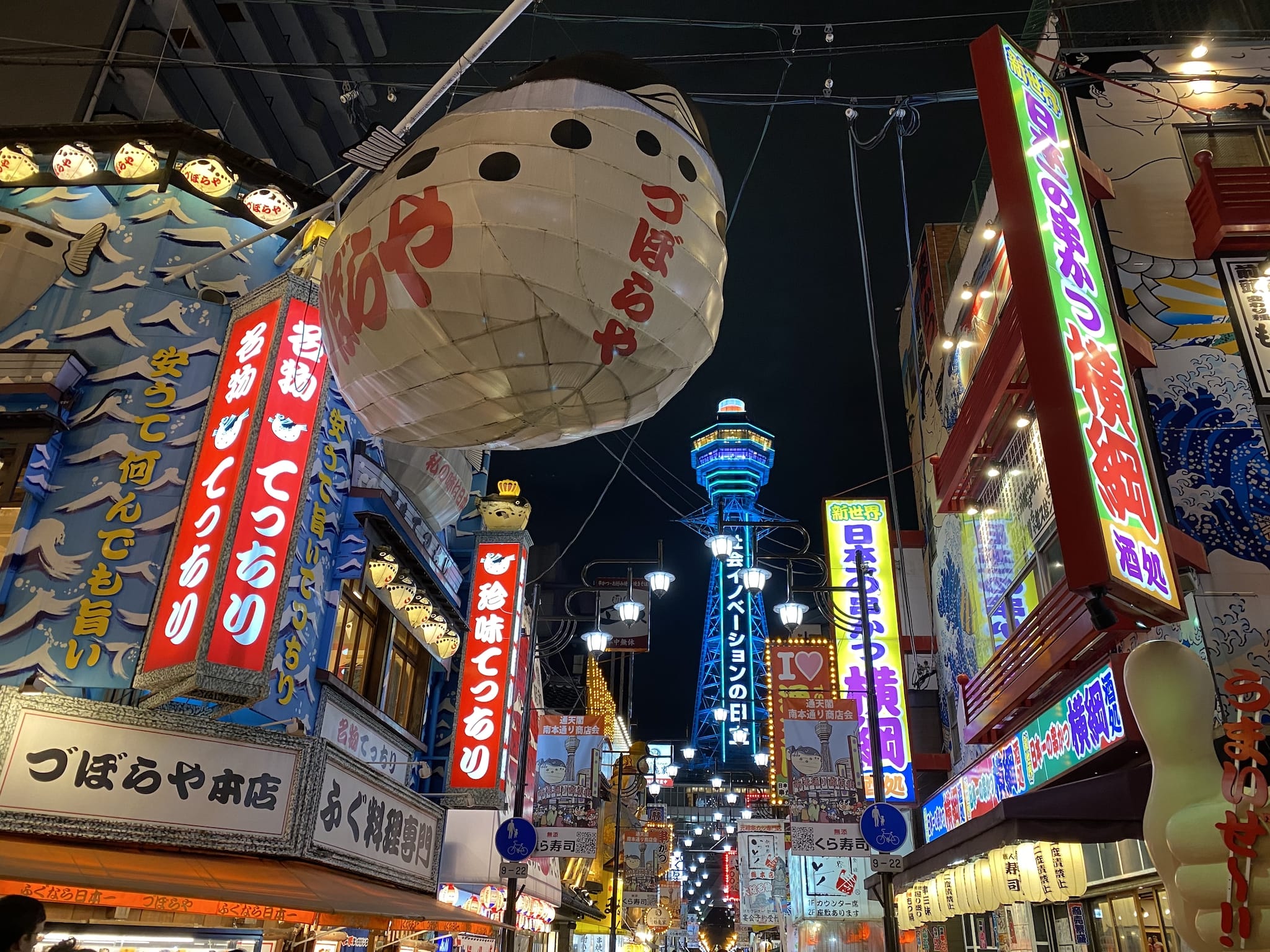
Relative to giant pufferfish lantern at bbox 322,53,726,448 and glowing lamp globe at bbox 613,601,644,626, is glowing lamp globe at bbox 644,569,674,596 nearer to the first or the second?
glowing lamp globe at bbox 613,601,644,626

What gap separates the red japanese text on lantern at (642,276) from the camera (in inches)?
162

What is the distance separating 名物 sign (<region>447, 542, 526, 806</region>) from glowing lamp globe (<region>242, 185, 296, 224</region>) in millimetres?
6579

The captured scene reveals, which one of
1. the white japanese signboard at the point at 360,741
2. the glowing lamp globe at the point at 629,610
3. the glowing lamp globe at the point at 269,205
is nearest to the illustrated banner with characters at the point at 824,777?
the glowing lamp globe at the point at 629,610

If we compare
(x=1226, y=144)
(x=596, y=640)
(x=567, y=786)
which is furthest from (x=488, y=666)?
(x=1226, y=144)

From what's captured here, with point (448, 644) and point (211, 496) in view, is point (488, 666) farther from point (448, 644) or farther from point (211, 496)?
point (211, 496)

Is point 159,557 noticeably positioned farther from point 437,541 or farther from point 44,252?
point 437,541

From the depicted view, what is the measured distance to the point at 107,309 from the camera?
11195mm

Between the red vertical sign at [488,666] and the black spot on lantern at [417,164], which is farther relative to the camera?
the red vertical sign at [488,666]

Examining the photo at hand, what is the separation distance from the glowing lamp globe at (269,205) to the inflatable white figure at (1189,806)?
40.8ft

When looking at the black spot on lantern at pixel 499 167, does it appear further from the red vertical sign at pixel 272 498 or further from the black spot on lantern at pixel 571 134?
the red vertical sign at pixel 272 498

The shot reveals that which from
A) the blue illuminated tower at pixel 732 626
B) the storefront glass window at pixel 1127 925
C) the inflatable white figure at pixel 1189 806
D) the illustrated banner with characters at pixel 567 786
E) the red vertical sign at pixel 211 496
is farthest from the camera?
the blue illuminated tower at pixel 732 626

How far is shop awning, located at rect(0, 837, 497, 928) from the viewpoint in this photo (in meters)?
7.29

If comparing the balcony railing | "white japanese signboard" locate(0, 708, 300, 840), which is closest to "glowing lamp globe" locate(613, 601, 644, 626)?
"white japanese signboard" locate(0, 708, 300, 840)

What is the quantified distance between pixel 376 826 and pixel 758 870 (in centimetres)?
2143
